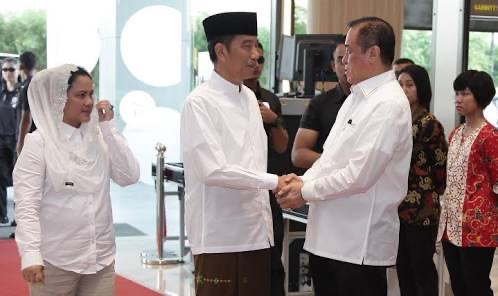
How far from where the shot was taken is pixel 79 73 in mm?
3402

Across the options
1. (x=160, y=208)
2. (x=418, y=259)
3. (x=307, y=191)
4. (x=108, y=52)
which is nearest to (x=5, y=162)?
(x=108, y=52)

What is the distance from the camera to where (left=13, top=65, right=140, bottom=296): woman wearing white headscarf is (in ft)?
10.5

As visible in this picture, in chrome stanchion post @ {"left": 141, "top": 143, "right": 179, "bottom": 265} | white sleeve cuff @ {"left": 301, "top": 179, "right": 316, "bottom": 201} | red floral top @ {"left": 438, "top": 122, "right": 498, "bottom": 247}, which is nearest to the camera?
white sleeve cuff @ {"left": 301, "top": 179, "right": 316, "bottom": 201}

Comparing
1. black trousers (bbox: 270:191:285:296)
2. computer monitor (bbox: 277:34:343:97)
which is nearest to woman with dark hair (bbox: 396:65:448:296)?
black trousers (bbox: 270:191:285:296)

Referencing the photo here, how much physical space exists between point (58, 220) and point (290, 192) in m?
0.92

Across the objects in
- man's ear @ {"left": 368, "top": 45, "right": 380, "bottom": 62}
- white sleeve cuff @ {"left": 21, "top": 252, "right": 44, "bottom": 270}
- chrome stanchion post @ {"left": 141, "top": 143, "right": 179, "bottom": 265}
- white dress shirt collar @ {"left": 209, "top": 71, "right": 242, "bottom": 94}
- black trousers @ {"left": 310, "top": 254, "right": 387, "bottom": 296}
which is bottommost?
chrome stanchion post @ {"left": 141, "top": 143, "right": 179, "bottom": 265}

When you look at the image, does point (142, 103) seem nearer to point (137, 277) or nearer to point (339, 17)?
point (339, 17)

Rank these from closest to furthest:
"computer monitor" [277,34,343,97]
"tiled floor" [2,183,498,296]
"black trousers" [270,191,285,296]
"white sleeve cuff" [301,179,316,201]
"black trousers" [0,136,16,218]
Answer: "white sleeve cuff" [301,179,316,201] → "black trousers" [270,191,285,296] → "tiled floor" [2,183,498,296] → "computer monitor" [277,34,343,97] → "black trousers" [0,136,16,218]

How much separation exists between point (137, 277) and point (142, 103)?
460 centimetres

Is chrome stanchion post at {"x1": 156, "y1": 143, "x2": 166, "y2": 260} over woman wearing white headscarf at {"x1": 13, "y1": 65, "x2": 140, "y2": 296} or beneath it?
beneath

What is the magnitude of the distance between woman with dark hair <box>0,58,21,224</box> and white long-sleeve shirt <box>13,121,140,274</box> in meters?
6.06

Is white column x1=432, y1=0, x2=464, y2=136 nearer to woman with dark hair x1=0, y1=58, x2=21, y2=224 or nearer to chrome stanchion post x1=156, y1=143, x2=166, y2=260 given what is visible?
chrome stanchion post x1=156, y1=143, x2=166, y2=260

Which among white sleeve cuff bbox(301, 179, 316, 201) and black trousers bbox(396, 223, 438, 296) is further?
black trousers bbox(396, 223, 438, 296)

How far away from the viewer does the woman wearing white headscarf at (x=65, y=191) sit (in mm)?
3213
